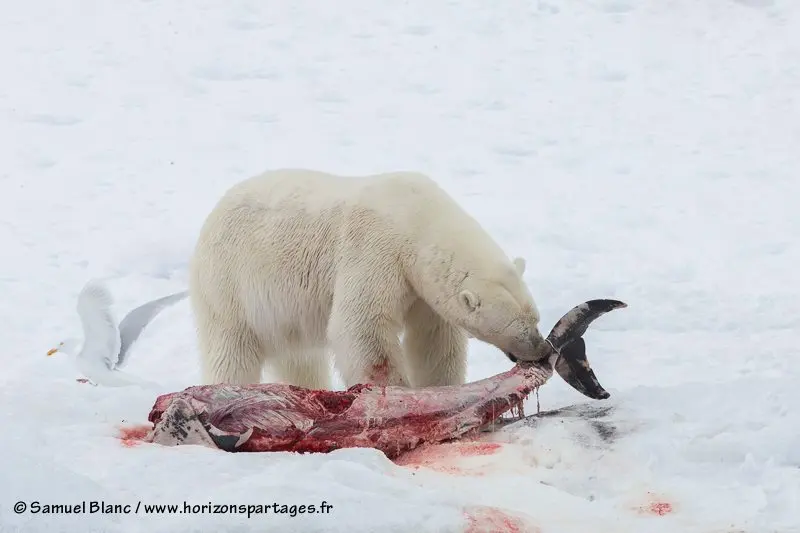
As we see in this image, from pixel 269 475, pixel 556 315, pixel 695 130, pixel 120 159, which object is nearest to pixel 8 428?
pixel 269 475

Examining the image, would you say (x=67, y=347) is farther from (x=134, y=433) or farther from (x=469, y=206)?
(x=469, y=206)

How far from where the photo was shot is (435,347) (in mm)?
6223

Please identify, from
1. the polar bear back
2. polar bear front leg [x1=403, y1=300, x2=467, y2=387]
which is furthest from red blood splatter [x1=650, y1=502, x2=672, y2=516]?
polar bear front leg [x1=403, y1=300, x2=467, y2=387]

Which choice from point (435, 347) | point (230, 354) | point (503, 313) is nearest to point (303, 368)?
point (230, 354)

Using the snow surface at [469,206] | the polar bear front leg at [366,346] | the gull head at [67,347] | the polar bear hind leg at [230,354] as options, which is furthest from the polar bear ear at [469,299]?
the gull head at [67,347]

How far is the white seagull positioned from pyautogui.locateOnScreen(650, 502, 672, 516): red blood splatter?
11.0 feet

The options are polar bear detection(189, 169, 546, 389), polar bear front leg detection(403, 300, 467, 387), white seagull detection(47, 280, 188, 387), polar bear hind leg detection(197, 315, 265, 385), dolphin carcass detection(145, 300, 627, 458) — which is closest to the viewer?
dolphin carcass detection(145, 300, 627, 458)

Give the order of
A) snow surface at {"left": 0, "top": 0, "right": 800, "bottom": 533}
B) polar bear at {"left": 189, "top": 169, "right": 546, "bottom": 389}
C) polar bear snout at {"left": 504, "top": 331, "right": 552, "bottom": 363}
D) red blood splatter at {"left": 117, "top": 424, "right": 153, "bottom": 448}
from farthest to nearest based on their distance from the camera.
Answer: polar bear at {"left": 189, "top": 169, "right": 546, "bottom": 389}, polar bear snout at {"left": 504, "top": 331, "right": 552, "bottom": 363}, red blood splatter at {"left": 117, "top": 424, "right": 153, "bottom": 448}, snow surface at {"left": 0, "top": 0, "right": 800, "bottom": 533}

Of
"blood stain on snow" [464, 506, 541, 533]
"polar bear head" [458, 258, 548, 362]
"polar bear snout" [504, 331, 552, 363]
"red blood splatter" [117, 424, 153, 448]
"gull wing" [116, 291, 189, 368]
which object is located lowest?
"gull wing" [116, 291, 189, 368]

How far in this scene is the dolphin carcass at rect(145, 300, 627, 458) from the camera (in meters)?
5.01

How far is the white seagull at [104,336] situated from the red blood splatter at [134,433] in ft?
5.22

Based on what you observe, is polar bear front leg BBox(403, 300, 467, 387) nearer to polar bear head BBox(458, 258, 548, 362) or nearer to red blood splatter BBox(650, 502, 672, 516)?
polar bear head BBox(458, 258, 548, 362)

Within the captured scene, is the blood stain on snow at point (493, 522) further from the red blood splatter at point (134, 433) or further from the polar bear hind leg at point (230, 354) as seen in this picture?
the polar bear hind leg at point (230, 354)

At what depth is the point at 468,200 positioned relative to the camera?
1035 cm
